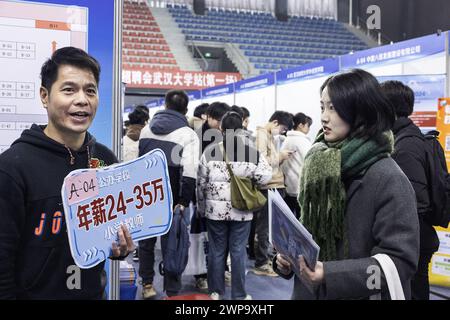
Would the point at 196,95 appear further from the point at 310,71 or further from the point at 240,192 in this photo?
the point at 240,192

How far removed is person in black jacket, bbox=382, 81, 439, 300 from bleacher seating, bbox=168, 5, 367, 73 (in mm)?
13069

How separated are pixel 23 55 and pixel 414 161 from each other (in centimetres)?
165

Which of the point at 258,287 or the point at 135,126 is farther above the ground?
the point at 135,126

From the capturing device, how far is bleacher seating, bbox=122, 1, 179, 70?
1418 centimetres

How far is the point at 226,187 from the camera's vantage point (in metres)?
2.99

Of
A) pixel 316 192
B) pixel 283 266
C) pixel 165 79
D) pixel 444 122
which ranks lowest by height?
pixel 283 266

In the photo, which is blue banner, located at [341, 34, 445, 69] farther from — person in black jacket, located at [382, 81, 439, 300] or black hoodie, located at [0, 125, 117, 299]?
black hoodie, located at [0, 125, 117, 299]

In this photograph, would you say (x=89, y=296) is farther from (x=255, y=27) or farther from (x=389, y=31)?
(x=255, y=27)

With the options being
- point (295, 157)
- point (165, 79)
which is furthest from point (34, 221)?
point (165, 79)

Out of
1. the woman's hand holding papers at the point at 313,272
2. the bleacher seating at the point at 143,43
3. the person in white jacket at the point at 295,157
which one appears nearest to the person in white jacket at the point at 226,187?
the person in white jacket at the point at 295,157

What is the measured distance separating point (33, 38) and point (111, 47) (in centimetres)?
25

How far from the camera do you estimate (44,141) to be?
1.12 meters

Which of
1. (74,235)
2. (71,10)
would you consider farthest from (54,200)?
(71,10)

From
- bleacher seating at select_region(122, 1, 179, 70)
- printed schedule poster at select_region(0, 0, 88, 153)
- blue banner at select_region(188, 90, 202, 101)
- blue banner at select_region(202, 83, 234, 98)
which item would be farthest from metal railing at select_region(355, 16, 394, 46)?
printed schedule poster at select_region(0, 0, 88, 153)
